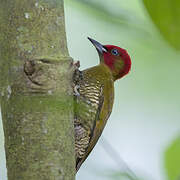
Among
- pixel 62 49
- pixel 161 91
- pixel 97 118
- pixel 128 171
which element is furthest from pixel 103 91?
pixel 128 171

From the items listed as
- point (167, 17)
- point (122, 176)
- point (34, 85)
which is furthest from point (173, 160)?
point (34, 85)

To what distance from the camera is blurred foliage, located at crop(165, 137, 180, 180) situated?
43 cm

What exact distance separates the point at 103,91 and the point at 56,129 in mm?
1943

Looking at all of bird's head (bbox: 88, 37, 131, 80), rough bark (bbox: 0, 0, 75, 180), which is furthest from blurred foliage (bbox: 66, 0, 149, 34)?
bird's head (bbox: 88, 37, 131, 80)

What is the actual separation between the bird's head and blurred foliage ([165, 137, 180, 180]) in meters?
3.04

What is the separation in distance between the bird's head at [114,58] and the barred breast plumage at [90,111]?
337 mm

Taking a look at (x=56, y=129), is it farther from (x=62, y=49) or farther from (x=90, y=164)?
(x=90, y=164)

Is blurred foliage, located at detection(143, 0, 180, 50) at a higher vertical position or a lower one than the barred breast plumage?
higher

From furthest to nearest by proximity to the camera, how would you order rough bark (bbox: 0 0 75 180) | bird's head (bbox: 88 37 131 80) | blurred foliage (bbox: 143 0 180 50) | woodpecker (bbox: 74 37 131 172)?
bird's head (bbox: 88 37 131 80) → woodpecker (bbox: 74 37 131 172) → rough bark (bbox: 0 0 75 180) → blurred foliage (bbox: 143 0 180 50)

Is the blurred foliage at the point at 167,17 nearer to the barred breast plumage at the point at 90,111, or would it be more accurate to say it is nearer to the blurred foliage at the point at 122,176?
the blurred foliage at the point at 122,176

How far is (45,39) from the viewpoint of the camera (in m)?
1.22

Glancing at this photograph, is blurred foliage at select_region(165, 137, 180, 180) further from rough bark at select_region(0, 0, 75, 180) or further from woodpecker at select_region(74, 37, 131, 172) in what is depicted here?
woodpecker at select_region(74, 37, 131, 172)

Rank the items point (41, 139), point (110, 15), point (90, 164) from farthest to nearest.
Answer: point (41, 139)
point (90, 164)
point (110, 15)

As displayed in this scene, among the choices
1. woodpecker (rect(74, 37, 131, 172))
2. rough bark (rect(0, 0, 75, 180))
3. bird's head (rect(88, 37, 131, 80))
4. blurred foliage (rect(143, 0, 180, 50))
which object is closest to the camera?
blurred foliage (rect(143, 0, 180, 50))
